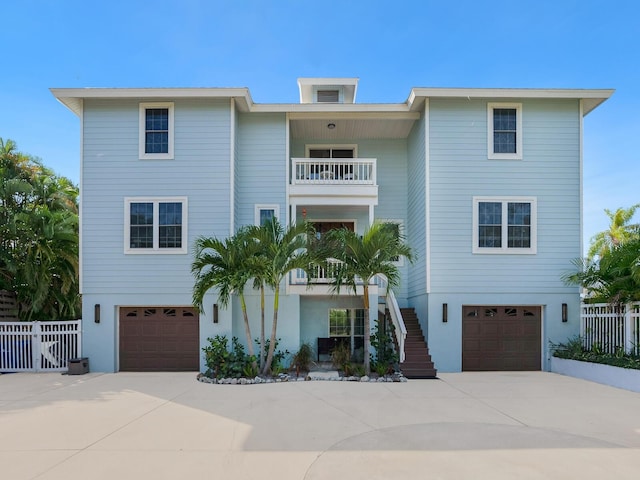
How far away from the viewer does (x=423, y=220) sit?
41.3 ft

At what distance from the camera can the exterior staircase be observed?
1099 centimetres

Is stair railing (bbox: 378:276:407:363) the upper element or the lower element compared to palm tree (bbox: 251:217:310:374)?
lower

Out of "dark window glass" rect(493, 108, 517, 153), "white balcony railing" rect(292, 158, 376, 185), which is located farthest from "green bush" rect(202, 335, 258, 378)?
"dark window glass" rect(493, 108, 517, 153)

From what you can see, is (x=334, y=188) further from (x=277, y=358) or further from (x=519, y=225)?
(x=519, y=225)

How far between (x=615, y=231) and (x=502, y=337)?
19.3 m

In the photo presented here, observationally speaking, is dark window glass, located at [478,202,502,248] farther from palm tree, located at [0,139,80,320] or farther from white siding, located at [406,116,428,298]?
palm tree, located at [0,139,80,320]

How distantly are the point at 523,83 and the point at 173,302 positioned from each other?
11.7 meters

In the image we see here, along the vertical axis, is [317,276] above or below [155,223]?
below

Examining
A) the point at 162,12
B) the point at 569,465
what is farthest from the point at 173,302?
the point at 569,465

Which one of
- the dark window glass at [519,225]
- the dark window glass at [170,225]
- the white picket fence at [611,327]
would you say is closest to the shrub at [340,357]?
the dark window glass at [170,225]

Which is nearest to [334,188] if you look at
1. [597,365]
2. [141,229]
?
[141,229]

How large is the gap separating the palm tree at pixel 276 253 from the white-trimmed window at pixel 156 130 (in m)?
3.82

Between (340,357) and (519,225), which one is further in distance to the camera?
(519,225)

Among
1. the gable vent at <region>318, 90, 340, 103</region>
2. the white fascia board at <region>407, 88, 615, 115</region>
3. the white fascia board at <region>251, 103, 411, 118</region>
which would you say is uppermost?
the gable vent at <region>318, 90, 340, 103</region>
